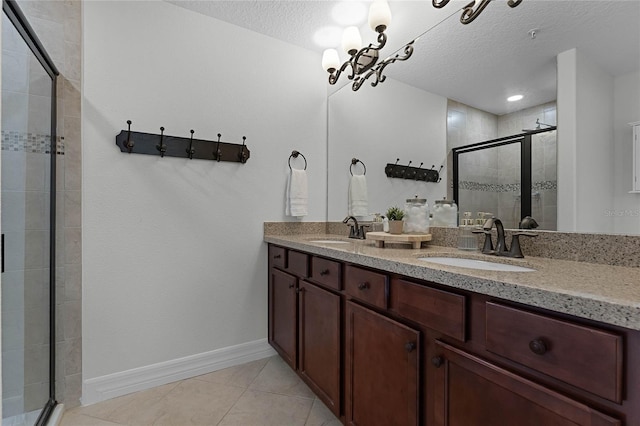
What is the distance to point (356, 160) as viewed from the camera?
2318 millimetres

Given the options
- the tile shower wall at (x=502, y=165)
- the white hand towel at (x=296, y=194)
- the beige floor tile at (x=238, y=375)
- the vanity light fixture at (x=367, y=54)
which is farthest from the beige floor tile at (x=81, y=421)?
the vanity light fixture at (x=367, y=54)

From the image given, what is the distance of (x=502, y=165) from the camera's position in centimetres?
140

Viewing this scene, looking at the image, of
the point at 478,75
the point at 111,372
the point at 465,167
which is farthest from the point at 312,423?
the point at 478,75

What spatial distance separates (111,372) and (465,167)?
7.48 feet

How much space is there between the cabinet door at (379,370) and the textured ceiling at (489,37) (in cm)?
109

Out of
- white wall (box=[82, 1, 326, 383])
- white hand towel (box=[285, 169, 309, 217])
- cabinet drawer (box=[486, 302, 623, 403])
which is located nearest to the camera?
cabinet drawer (box=[486, 302, 623, 403])

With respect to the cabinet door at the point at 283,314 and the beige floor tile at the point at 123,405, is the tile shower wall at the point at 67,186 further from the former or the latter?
the cabinet door at the point at 283,314

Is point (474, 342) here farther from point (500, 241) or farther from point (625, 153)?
point (625, 153)

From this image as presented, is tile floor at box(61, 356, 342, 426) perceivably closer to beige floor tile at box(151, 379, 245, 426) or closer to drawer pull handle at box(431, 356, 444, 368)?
beige floor tile at box(151, 379, 245, 426)

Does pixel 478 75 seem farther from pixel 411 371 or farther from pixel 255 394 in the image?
pixel 255 394

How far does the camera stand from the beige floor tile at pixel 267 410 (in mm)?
1578

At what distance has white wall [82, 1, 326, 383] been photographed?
179 cm

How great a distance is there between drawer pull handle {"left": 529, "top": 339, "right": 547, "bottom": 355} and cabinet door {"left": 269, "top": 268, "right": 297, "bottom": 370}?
4.35 feet

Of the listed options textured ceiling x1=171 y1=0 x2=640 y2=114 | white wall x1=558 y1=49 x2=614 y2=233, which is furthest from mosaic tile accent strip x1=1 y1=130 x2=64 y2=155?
white wall x1=558 y1=49 x2=614 y2=233
